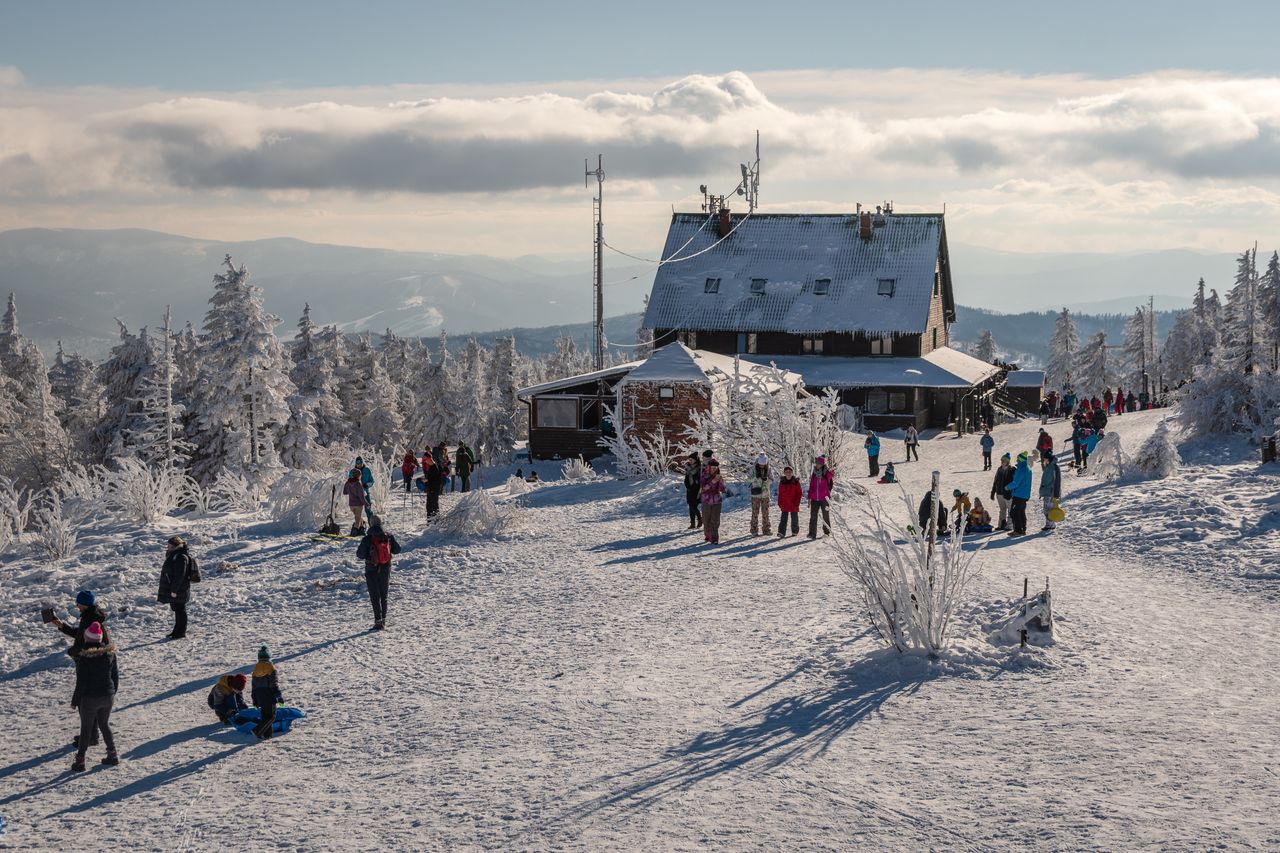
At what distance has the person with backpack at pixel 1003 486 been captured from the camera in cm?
1797

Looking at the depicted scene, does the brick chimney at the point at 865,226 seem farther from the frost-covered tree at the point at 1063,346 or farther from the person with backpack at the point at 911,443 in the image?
the frost-covered tree at the point at 1063,346

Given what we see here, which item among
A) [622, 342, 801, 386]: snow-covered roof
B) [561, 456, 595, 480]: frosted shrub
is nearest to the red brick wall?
[622, 342, 801, 386]: snow-covered roof

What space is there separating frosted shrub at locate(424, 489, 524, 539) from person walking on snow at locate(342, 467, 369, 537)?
1.27 meters

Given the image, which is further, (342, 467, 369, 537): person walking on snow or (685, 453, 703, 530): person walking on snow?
(685, 453, 703, 530): person walking on snow

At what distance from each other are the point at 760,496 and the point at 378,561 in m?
7.38

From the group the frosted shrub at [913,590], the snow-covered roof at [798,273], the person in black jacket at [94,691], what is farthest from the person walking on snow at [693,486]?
the snow-covered roof at [798,273]

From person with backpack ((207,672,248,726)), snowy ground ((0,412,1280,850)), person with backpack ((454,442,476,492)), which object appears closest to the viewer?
snowy ground ((0,412,1280,850))

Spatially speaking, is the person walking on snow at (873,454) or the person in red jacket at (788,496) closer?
the person in red jacket at (788,496)

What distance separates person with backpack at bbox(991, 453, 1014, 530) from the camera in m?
18.0

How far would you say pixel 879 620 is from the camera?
11.2 m

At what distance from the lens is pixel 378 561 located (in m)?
13.0

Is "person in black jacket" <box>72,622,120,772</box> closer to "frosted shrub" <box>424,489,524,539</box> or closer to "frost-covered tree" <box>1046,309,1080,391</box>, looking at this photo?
"frosted shrub" <box>424,489,524,539</box>

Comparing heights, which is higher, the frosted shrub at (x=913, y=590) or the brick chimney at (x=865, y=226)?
the brick chimney at (x=865, y=226)

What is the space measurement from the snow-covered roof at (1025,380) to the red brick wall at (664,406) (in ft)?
131
